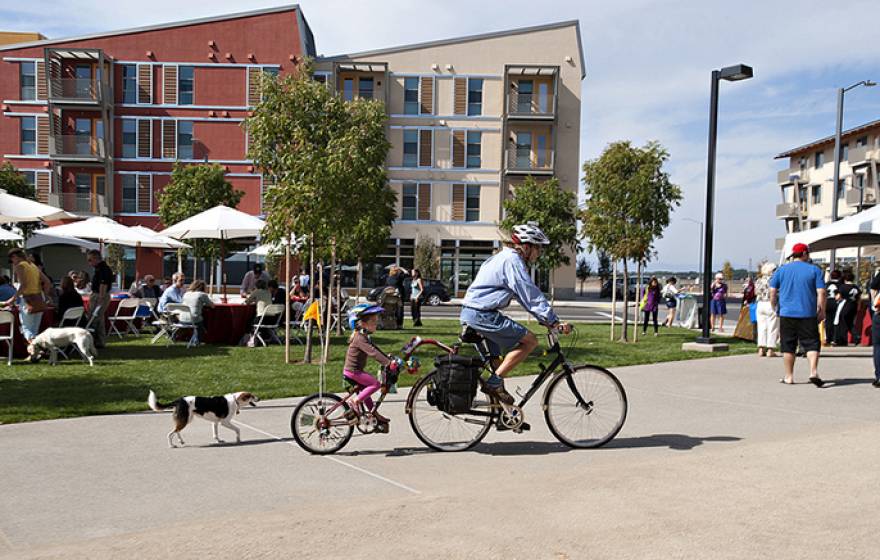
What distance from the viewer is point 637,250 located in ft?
53.6

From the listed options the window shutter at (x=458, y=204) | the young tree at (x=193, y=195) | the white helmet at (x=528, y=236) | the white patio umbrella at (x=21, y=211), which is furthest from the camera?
the window shutter at (x=458, y=204)

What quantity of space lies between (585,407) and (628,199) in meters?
10.6

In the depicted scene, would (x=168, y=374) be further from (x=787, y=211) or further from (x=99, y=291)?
(x=787, y=211)

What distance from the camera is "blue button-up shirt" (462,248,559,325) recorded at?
19.6 feet

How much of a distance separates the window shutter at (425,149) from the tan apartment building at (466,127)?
60mm

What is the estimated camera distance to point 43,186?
146 feet

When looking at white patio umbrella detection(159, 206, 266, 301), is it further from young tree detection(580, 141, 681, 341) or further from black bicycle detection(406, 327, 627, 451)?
black bicycle detection(406, 327, 627, 451)

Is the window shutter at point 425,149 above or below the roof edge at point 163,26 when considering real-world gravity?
below

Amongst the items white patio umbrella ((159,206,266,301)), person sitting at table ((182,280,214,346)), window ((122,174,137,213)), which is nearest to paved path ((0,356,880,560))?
person sitting at table ((182,280,214,346))

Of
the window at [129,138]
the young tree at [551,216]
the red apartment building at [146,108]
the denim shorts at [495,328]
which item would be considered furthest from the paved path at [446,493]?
the window at [129,138]

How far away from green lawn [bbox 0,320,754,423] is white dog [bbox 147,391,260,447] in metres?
1.74

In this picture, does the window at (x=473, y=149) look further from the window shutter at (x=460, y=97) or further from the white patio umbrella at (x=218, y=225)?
the white patio umbrella at (x=218, y=225)

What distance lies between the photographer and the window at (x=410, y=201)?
46781mm

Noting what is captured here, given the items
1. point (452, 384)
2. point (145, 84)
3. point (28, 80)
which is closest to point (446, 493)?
point (452, 384)
